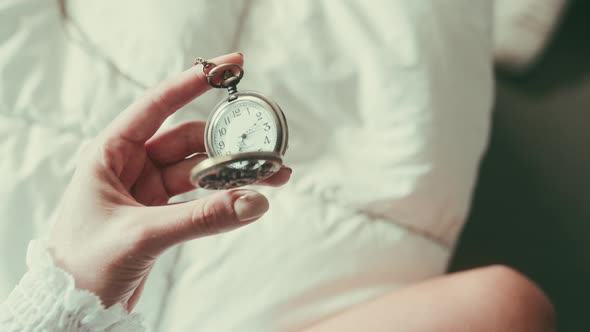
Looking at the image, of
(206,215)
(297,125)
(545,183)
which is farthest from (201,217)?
(545,183)

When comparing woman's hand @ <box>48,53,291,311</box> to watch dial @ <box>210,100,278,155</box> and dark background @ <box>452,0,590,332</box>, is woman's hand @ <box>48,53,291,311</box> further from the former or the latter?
dark background @ <box>452,0,590,332</box>

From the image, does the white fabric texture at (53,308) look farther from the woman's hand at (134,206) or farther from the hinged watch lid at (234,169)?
the hinged watch lid at (234,169)

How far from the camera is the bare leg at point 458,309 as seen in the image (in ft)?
3.27

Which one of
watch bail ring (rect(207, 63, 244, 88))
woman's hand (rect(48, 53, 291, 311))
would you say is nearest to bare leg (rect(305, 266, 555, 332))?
woman's hand (rect(48, 53, 291, 311))

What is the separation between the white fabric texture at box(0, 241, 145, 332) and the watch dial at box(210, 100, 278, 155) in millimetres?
314

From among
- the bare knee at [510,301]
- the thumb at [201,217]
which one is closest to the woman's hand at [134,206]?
the thumb at [201,217]

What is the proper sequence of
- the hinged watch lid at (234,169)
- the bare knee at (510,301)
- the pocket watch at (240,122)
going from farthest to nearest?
the bare knee at (510,301), the pocket watch at (240,122), the hinged watch lid at (234,169)

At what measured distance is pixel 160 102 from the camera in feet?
3.10

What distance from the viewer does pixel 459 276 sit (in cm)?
110

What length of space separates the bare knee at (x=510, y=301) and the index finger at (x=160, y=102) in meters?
0.64

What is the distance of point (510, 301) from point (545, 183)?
0.86 metres

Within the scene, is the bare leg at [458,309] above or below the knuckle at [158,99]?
below

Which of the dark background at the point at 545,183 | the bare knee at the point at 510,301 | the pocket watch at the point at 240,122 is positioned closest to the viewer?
the pocket watch at the point at 240,122

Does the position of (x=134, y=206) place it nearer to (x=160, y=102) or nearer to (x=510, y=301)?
(x=160, y=102)
